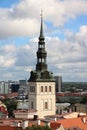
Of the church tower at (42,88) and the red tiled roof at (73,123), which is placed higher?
the church tower at (42,88)

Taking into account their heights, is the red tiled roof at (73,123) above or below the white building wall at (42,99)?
below

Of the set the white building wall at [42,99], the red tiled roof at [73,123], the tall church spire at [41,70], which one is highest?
the tall church spire at [41,70]

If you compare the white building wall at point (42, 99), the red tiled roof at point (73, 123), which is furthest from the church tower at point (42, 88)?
the red tiled roof at point (73, 123)

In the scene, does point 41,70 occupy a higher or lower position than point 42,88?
higher

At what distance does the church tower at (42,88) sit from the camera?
9131cm

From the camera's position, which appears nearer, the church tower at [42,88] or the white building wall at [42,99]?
the church tower at [42,88]

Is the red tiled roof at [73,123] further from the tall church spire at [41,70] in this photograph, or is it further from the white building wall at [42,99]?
the tall church spire at [41,70]

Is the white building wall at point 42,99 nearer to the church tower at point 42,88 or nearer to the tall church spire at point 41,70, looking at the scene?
the church tower at point 42,88

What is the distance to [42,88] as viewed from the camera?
92000 millimetres

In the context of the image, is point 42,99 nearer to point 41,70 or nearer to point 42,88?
point 42,88

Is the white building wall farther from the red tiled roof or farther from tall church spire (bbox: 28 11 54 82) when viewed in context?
the red tiled roof

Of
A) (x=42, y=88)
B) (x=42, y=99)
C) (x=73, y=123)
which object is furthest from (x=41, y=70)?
(x=73, y=123)

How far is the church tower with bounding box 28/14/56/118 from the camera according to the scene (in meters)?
→ 91.3

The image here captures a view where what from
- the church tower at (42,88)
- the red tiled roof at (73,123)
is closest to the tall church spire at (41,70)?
the church tower at (42,88)
